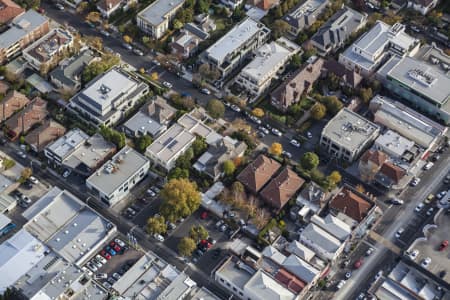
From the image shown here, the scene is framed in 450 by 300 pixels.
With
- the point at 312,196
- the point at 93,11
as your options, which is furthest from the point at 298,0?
the point at 312,196

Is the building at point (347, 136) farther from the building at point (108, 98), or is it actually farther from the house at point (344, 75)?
the building at point (108, 98)

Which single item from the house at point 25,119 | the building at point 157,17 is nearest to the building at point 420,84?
the building at point 157,17

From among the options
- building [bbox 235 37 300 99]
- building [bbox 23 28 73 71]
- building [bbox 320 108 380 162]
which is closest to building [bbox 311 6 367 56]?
building [bbox 235 37 300 99]

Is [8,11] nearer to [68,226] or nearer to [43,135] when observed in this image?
[43,135]

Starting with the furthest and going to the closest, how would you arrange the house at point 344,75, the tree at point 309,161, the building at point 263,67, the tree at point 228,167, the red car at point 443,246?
the house at point 344,75 < the building at point 263,67 < the tree at point 309,161 < the tree at point 228,167 < the red car at point 443,246

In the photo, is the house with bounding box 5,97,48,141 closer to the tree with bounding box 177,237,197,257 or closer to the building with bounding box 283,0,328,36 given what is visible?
the tree with bounding box 177,237,197,257
